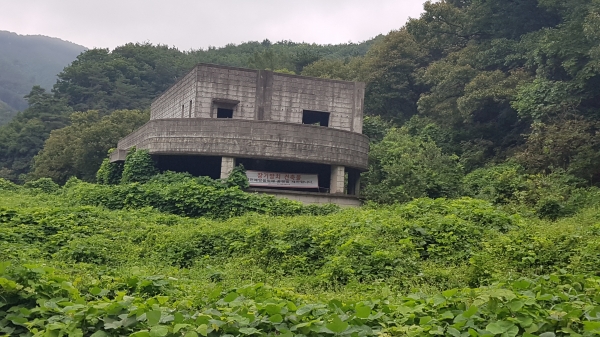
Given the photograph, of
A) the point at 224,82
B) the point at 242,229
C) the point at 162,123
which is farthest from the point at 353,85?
the point at 242,229

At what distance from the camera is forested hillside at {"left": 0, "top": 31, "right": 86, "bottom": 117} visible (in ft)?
352

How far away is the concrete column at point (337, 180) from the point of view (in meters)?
19.4

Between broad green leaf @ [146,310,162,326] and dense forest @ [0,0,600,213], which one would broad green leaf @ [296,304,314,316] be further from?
dense forest @ [0,0,600,213]

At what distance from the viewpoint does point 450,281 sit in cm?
808

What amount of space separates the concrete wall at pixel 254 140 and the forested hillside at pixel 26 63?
60626 mm

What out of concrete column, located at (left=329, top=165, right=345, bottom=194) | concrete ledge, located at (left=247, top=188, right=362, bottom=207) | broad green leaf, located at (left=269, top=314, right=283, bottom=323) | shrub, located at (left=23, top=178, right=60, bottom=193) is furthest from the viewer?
shrub, located at (left=23, top=178, right=60, bottom=193)

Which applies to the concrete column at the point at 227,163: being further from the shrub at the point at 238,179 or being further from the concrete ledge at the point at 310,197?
the concrete ledge at the point at 310,197

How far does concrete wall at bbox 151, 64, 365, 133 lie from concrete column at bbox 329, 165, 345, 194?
3.30 meters

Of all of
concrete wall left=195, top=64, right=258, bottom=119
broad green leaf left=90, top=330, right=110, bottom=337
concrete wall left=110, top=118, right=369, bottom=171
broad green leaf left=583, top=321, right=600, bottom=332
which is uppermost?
concrete wall left=195, top=64, right=258, bottom=119

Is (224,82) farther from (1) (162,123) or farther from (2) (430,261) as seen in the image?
(2) (430,261)

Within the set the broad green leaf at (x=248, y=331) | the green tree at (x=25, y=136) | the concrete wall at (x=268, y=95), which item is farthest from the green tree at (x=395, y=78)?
the broad green leaf at (x=248, y=331)

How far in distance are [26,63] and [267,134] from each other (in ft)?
487

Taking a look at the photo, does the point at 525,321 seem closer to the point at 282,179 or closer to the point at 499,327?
the point at 499,327

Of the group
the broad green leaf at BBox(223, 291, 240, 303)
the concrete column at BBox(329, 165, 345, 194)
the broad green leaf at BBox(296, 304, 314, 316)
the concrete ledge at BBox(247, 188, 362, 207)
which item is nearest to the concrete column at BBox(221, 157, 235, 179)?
the concrete ledge at BBox(247, 188, 362, 207)
